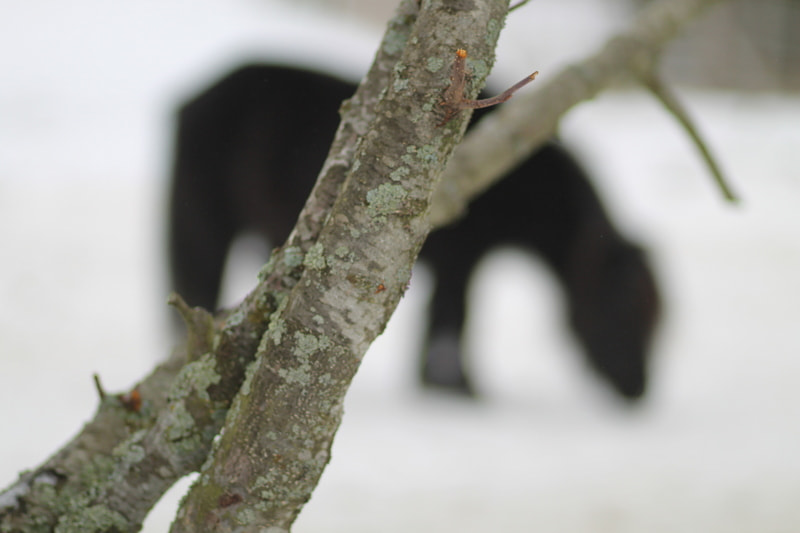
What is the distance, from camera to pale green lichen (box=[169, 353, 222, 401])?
1.86 ft

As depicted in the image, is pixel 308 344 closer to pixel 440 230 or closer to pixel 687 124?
pixel 687 124

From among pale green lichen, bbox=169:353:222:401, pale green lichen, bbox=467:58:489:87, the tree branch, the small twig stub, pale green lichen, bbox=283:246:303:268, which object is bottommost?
pale green lichen, bbox=169:353:222:401

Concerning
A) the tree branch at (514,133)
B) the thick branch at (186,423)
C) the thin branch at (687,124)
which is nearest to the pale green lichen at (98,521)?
the thick branch at (186,423)

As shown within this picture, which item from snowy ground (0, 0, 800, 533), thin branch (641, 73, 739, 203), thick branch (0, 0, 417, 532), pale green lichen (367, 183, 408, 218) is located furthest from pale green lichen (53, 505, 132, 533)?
thin branch (641, 73, 739, 203)

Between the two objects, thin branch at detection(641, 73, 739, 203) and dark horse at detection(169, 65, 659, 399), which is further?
dark horse at detection(169, 65, 659, 399)

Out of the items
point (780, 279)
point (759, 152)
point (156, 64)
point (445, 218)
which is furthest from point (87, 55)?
point (445, 218)

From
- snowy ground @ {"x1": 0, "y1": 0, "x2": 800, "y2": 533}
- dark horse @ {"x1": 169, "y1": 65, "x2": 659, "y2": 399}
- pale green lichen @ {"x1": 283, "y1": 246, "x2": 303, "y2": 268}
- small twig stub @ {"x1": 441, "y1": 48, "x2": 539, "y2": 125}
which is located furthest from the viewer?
dark horse @ {"x1": 169, "y1": 65, "x2": 659, "y2": 399}

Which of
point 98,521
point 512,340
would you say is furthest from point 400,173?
point 512,340

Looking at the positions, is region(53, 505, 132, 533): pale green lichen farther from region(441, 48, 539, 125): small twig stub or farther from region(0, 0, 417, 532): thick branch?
region(441, 48, 539, 125): small twig stub

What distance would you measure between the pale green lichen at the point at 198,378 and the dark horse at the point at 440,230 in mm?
1541

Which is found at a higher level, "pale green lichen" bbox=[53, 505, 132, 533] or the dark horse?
the dark horse

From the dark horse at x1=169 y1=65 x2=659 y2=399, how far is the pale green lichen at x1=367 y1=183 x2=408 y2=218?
64.3 inches

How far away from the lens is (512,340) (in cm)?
295

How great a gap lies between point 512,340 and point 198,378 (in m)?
2.44
